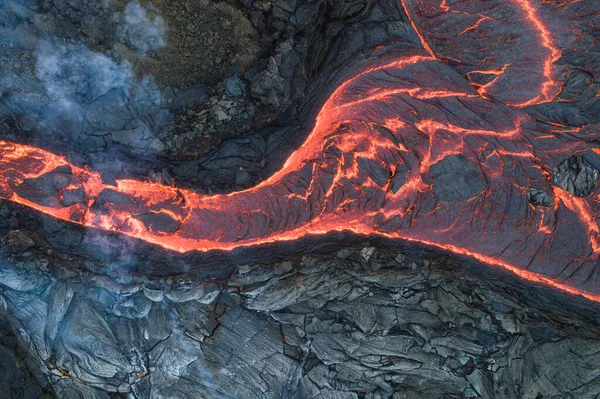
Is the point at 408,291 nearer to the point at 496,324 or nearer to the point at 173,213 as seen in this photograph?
the point at 496,324

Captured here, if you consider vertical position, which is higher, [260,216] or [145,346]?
[260,216]

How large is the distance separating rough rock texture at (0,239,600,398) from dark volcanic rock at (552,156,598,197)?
176 cm

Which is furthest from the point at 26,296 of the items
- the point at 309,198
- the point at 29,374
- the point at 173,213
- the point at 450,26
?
the point at 450,26

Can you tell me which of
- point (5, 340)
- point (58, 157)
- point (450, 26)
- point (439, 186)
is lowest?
point (5, 340)

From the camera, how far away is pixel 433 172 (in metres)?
6.41

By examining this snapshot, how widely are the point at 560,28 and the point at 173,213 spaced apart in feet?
23.0

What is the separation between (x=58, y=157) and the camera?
21.6ft

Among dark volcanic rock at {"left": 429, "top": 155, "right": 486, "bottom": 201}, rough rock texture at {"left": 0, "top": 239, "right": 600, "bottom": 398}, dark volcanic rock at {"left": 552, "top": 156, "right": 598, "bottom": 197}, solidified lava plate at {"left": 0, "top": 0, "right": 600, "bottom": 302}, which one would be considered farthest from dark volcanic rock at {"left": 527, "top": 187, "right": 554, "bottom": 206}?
rough rock texture at {"left": 0, "top": 239, "right": 600, "bottom": 398}

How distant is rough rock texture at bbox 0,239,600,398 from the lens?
6188mm

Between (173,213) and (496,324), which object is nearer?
(496,324)

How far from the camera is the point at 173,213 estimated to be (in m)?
6.62

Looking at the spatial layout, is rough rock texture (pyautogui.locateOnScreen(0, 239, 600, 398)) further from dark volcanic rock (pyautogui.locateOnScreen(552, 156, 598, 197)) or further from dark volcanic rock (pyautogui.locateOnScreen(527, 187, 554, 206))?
dark volcanic rock (pyautogui.locateOnScreen(552, 156, 598, 197))

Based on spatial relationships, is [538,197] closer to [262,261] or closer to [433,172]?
[433,172]

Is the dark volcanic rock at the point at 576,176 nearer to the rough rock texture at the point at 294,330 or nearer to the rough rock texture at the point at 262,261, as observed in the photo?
the rough rock texture at the point at 262,261
